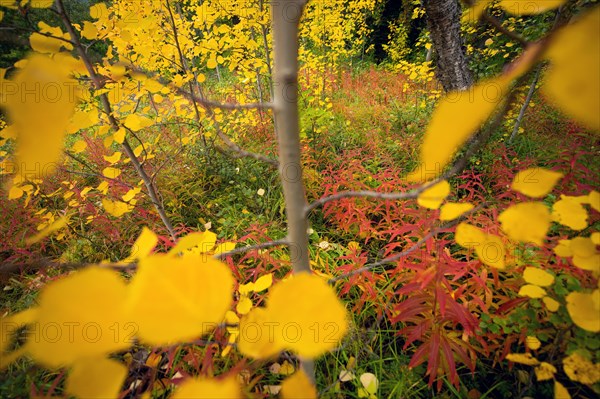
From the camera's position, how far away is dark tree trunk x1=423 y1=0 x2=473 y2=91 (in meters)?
2.21

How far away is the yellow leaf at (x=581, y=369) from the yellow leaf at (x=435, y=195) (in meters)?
0.74

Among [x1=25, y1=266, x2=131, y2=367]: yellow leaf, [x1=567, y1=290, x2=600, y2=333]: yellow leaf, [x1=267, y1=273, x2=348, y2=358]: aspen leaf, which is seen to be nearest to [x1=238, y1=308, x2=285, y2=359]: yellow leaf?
[x1=267, y1=273, x2=348, y2=358]: aspen leaf

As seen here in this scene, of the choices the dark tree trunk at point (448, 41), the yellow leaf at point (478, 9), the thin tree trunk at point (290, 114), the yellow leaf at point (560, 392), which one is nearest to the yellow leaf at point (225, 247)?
the thin tree trunk at point (290, 114)

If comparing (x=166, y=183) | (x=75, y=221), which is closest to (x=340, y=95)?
(x=166, y=183)

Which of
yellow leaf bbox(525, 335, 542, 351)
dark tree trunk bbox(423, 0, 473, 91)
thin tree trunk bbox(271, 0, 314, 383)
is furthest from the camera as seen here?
dark tree trunk bbox(423, 0, 473, 91)

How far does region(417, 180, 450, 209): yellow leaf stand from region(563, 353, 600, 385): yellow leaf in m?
0.74

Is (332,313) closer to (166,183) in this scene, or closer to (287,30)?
(287,30)

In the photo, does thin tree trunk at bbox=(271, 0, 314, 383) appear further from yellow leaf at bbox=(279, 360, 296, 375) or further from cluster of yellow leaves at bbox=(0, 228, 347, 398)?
yellow leaf at bbox=(279, 360, 296, 375)

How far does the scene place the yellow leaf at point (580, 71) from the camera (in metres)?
0.20

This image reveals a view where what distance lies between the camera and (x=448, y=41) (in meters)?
2.36

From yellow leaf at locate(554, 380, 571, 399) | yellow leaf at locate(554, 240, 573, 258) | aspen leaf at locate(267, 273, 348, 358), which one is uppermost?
aspen leaf at locate(267, 273, 348, 358)

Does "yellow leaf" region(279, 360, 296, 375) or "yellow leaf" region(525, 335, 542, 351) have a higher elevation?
"yellow leaf" region(525, 335, 542, 351)

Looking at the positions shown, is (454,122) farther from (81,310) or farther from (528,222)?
(81,310)

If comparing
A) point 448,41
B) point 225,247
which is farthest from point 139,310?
point 448,41
